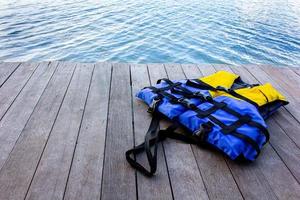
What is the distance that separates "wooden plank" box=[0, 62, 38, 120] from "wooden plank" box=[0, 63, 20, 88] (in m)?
0.04

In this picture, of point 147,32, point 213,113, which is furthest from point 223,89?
point 147,32

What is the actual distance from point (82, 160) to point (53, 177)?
193 millimetres

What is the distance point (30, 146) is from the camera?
1.78m

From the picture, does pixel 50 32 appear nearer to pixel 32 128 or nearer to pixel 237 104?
pixel 32 128

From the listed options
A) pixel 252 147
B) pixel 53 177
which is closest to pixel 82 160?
pixel 53 177

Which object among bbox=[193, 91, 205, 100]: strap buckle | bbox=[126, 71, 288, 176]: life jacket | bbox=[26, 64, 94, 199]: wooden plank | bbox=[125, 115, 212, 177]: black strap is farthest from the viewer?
bbox=[193, 91, 205, 100]: strap buckle

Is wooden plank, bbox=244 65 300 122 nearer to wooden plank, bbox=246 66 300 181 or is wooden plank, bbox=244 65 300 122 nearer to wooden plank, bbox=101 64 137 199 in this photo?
wooden plank, bbox=246 66 300 181

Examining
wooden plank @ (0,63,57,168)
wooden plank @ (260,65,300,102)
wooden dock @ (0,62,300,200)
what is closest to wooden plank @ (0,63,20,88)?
wooden dock @ (0,62,300,200)

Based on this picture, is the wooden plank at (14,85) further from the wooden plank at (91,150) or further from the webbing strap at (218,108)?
the webbing strap at (218,108)

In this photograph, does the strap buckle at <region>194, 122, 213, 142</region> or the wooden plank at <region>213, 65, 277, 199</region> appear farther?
the strap buckle at <region>194, 122, 213, 142</region>

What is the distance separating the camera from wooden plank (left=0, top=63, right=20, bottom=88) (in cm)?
263

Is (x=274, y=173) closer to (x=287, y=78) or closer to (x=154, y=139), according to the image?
(x=154, y=139)

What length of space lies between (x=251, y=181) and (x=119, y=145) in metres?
0.82

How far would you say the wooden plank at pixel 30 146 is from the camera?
149cm
